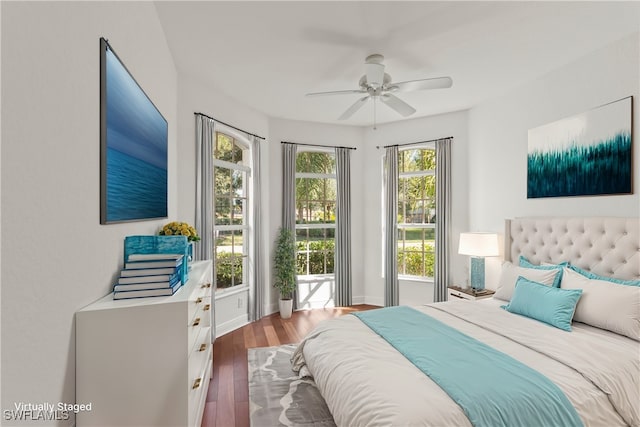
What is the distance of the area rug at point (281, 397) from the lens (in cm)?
214

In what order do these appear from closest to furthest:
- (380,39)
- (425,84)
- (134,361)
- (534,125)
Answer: (134,361)
(380,39)
(425,84)
(534,125)

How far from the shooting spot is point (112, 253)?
1.52m

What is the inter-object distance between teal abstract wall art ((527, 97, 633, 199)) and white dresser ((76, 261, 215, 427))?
3.32 metres

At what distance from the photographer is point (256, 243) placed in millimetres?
4105

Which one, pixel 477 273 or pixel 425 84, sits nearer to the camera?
pixel 425 84

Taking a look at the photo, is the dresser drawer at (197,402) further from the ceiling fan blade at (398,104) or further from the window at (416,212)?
the window at (416,212)

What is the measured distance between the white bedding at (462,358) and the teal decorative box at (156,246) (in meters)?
1.09

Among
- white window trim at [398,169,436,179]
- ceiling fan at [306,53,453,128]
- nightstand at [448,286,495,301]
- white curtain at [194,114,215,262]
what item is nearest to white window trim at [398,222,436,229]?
white window trim at [398,169,436,179]

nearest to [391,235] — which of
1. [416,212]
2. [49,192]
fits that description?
A: [416,212]

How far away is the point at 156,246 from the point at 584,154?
139 inches

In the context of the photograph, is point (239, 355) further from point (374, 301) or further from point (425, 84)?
point (425, 84)

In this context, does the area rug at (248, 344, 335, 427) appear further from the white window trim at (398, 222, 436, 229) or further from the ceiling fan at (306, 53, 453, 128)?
the white window trim at (398, 222, 436, 229)

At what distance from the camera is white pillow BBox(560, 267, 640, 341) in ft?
6.75

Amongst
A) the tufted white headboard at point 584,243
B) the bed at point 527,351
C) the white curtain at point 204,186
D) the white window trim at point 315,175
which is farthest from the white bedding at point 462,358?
the white window trim at point 315,175
